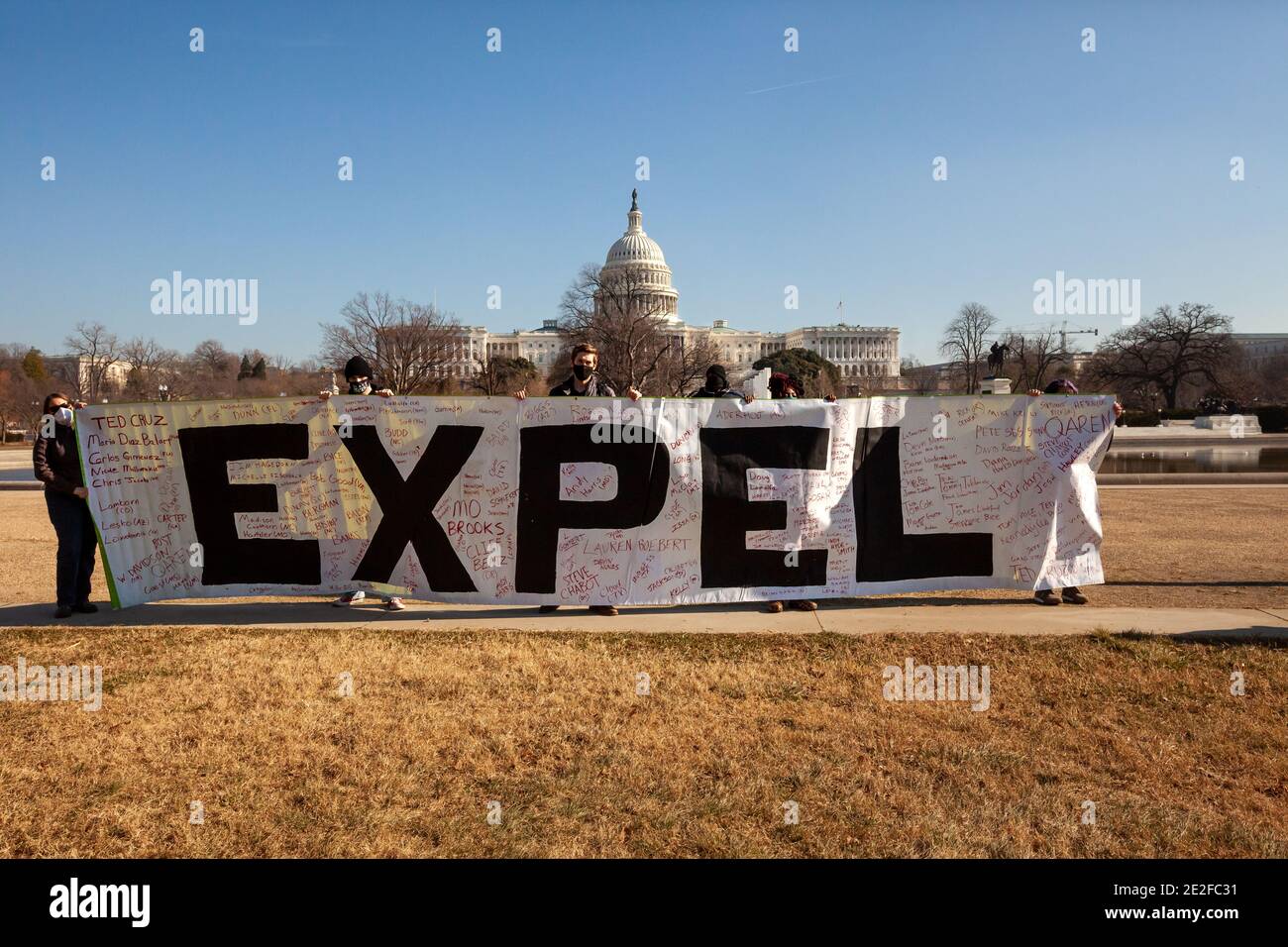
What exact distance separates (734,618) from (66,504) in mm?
5673

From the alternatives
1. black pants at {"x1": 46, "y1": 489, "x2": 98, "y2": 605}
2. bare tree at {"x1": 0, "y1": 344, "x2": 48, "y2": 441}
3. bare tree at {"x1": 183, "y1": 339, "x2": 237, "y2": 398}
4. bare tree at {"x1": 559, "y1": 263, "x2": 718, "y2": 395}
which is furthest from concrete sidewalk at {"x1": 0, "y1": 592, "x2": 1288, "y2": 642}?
bare tree at {"x1": 0, "y1": 344, "x2": 48, "y2": 441}

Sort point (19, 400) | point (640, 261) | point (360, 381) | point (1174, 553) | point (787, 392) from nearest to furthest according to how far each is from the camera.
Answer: point (360, 381) → point (787, 392) → point (1174, 553) → point (19, 400) → point (640, 261)

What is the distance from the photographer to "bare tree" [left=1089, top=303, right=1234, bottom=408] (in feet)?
219

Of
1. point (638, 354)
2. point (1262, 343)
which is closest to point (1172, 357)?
point (638, 354)

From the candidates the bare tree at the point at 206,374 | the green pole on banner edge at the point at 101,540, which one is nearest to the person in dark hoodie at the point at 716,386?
the green pole on banner edge at the point at 101,540

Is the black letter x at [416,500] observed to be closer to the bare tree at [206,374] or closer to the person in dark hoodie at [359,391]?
the person in dark hoodie at [359,391]

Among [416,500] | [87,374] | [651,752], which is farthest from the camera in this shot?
[87,374]

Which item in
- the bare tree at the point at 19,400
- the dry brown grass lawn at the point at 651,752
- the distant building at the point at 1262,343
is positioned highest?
the distant building at the point at 1262,343

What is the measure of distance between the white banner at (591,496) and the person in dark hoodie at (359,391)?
84 millimetres

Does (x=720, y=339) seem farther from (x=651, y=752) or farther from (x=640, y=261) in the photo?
(x=651, y=752)

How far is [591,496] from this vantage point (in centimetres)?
702

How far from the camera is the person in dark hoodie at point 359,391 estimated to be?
6.96 meters

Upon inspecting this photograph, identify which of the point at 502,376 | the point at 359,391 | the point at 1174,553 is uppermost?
the point at 502,376
